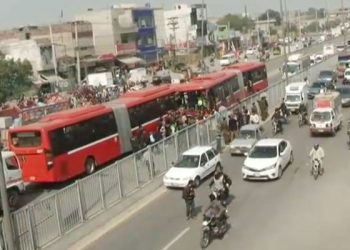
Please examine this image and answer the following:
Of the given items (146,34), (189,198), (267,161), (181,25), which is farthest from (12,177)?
(181,25)

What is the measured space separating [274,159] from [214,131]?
7731 mm

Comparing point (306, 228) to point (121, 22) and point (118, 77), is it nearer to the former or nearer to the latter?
point (118, 77)

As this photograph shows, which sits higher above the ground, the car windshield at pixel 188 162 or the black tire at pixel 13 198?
the car windshield at pixel 188 162

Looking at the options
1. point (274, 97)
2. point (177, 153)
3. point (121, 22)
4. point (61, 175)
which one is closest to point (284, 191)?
point (177, 153)

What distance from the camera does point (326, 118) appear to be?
30.5 metres

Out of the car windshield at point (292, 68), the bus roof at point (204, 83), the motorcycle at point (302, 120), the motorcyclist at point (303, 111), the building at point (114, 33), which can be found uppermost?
the building at point (114, 33)

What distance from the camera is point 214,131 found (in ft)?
Result: 98.6

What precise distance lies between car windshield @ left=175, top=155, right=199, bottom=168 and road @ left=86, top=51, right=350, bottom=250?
91 cm

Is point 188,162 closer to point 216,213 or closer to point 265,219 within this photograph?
point 265,219

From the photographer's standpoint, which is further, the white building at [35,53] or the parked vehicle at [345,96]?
the white building at [35,53]

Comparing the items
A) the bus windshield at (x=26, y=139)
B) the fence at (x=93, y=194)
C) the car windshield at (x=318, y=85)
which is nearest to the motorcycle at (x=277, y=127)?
the fence at (x=93, y=194)

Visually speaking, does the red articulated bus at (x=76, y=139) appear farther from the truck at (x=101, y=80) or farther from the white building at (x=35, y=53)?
the white building at (x=35, y=53)

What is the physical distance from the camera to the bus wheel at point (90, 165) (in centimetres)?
2497

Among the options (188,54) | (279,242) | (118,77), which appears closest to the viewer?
(279,242)
